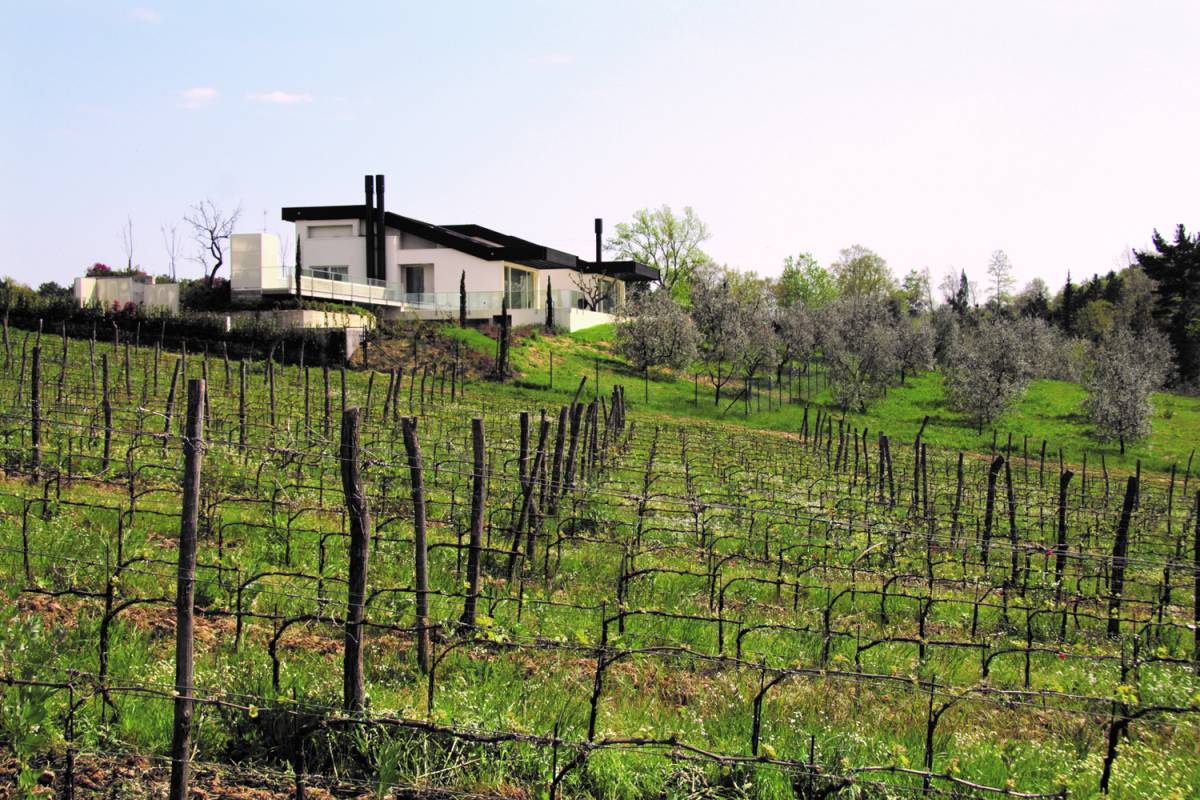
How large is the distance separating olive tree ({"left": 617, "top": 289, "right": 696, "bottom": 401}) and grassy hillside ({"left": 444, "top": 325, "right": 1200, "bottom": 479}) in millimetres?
888

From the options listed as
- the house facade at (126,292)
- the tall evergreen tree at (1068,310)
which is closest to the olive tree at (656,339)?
the house facade at (126,292)

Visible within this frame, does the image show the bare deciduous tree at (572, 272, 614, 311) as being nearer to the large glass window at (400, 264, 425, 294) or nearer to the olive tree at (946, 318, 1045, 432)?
the large glass window at (400, 264, 425, 294)

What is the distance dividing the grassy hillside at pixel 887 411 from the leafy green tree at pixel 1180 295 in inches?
503

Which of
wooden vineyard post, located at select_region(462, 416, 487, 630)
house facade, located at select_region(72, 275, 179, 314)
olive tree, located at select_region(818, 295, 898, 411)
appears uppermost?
house facade, located at select_region(72, 275, 179, 314)

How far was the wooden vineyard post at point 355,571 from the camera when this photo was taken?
5555 mm

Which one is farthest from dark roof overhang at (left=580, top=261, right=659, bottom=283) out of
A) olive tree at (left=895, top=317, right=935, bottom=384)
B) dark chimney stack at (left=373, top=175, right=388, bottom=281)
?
olive tree at (left=895, top=317, right=935, bottom=384)

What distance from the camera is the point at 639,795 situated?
518 centimetres

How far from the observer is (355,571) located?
5742 millimetres

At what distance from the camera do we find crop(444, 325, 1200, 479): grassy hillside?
130 ft

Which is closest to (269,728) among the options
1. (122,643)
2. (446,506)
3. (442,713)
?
(442,713)

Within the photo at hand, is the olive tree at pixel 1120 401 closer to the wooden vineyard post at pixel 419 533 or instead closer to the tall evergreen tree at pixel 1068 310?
the tall evergreen tree at pixel 1068 310

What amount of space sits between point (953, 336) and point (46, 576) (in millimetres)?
65921

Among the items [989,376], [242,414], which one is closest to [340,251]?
[989,376]

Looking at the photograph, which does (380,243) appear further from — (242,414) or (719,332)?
(242,414)
